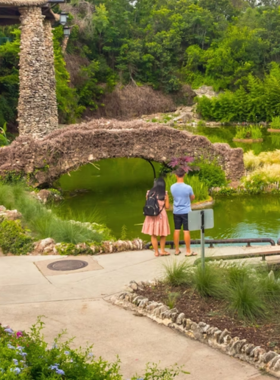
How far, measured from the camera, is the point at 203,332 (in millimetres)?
6641

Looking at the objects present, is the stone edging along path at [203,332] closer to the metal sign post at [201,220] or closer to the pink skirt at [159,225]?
the metal sign post at [201,220]

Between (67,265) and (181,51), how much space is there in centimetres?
5936

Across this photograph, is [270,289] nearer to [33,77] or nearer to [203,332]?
[203,332]

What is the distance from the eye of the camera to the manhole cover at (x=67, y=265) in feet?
32.2

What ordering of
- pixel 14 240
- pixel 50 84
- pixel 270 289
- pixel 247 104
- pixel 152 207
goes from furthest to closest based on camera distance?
pixel 247 104, pixel 50 84, pixel 14 240, pixel 152 207, pixel 270 289

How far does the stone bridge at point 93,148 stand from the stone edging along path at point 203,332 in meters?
12.4

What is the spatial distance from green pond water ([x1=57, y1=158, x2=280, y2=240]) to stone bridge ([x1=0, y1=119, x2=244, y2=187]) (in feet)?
3.28

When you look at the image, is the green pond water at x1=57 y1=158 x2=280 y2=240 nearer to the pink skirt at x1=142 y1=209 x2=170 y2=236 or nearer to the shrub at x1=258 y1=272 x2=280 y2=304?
the pink skirt at x1=142 y1=209 x2=170 y2=236

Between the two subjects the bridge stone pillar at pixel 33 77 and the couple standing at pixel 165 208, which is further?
the bridge stone pillar at pixel 33 77

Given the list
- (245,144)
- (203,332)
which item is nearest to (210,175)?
(245,144)

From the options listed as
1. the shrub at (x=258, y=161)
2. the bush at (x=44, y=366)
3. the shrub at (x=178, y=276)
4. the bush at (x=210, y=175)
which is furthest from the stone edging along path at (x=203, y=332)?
the shrub at (x=258, y=161)

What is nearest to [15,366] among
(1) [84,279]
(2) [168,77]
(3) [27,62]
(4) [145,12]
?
(1) [84,279]

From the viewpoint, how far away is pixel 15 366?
15.1ft

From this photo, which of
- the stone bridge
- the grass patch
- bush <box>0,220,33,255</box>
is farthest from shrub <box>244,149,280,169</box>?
bush <box>0,220,33,255</box>
